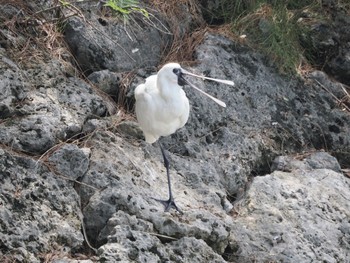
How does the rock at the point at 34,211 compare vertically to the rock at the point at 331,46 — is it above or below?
above

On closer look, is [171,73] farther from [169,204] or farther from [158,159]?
[169,204]

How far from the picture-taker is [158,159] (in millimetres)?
4719

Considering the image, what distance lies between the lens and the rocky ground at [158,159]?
3.86 metres

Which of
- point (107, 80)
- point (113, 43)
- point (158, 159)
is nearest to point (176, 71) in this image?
point (158, 159)

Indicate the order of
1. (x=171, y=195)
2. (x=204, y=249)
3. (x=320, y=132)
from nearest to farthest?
(x=204, y=249), (x=171, y=195), (x=320, y=132)

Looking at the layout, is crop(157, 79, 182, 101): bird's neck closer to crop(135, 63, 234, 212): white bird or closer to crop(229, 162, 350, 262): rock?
crop(135, 63, 234, 212): white bird

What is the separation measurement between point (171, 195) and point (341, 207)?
3.80ft

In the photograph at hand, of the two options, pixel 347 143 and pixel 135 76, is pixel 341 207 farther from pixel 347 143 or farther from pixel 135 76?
pixel 135 76

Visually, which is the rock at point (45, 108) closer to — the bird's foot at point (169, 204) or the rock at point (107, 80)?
the rock at point (107, 80)

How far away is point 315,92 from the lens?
5781 millimetres

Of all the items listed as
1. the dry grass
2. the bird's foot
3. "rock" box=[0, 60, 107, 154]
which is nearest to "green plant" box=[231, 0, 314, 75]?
the dry grass

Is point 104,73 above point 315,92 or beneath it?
above

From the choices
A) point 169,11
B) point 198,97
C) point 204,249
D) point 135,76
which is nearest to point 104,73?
point 135,76

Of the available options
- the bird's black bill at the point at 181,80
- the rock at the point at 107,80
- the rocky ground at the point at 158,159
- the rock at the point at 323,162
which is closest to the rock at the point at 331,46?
the rocky ground at the point at 158,159
